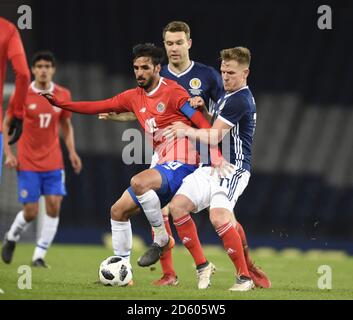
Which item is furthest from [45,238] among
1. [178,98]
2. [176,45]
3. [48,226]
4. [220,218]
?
[220,218]

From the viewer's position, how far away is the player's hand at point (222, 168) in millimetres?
7371

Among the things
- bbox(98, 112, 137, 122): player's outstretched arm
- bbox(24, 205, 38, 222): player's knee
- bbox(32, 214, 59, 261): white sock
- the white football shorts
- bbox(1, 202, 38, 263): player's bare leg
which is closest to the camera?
the white football shorts

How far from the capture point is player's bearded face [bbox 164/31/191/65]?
8.25 m

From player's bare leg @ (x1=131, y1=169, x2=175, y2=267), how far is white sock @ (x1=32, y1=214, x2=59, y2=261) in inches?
123

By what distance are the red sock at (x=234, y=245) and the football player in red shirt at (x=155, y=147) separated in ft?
1.08

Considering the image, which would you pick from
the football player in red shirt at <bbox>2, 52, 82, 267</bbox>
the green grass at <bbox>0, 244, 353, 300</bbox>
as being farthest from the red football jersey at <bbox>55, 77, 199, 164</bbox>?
the football player in red shirt at <bbox>2, 52, 82, 267</bbox>

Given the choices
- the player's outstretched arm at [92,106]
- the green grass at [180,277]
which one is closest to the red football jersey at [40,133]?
the green grass at [180,277]

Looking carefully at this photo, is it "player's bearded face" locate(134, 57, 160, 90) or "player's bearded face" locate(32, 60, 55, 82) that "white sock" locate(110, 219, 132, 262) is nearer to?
"player's bearded face" locate(134, 57, 160, 90)

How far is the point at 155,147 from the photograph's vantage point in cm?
787

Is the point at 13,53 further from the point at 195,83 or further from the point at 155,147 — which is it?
the point at 195,83

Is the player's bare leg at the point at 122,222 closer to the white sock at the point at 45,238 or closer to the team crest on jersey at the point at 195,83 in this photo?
the team crest on jersey at the point at 195,83

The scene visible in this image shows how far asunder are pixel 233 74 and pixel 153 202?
1.23m

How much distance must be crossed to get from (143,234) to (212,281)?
19.7 feet

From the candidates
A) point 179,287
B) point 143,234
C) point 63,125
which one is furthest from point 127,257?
point 143,234
